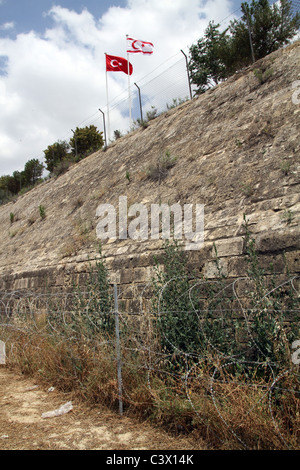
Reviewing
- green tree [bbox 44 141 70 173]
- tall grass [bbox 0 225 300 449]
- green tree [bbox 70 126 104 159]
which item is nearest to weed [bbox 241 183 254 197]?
tall grass [bbox 0 225 300 449]

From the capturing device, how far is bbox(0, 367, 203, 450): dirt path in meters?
3.05

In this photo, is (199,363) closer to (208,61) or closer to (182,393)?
(182,393)

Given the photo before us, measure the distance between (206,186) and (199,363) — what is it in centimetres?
343

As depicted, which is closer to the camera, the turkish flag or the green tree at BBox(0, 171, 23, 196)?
the turkish flag

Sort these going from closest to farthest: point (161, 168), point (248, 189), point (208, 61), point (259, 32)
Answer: point (248, 189) → point (161, 168) → point (259, 32) → point (208, 61)

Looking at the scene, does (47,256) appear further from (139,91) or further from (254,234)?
(139,91)

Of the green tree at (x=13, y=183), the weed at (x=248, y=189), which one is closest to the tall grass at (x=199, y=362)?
the weed at (x=248, y=189)

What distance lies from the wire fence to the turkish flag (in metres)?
15.4

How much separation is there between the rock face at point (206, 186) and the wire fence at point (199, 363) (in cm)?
62

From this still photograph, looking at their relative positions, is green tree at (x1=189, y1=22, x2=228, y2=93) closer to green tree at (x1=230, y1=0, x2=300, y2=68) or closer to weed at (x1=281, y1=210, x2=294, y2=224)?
green tree at (x1=230, y1=0, x2=300, y2=68)

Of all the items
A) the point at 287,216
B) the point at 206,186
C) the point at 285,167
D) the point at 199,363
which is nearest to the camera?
the point at 199,363

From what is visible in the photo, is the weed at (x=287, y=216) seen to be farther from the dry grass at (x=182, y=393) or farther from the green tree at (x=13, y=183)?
the green tree at (x=13, y=183)

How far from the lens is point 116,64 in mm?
17844


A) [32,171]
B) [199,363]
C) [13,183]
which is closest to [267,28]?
[199,363]
